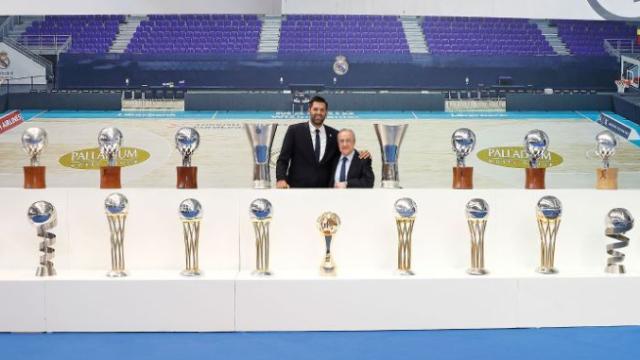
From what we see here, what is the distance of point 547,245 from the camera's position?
11.1ft

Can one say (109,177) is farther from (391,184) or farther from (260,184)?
(391,184)

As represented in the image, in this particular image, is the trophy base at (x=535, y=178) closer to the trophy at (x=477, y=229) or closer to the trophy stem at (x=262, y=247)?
the trophy at (x=477, y=229)

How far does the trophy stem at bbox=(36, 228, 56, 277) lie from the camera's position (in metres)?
3.32

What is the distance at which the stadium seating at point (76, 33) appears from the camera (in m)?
23.8

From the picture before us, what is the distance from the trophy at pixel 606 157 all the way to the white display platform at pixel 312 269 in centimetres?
6

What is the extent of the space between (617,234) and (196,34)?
71.0 ft

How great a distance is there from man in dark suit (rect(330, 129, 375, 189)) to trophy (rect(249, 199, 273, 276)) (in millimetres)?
678

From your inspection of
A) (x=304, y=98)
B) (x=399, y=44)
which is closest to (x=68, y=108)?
(x=304, y=98)

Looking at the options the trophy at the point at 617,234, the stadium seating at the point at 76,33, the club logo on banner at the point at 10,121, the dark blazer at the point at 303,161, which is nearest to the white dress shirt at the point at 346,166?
the dark blazer at the point at 303,161

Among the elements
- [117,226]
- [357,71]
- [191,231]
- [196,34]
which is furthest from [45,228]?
[196,34]

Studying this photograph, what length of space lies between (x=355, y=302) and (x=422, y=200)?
0.44 metres

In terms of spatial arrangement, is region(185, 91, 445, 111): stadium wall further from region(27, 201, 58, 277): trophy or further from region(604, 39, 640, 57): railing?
region(27, 201, 58, 277): trophy

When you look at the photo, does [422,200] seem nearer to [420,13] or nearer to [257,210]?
[257,210]

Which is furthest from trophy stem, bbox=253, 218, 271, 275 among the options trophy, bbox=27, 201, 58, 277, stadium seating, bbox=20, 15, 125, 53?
stadium seating, bbox=20, 15, 125, 53
